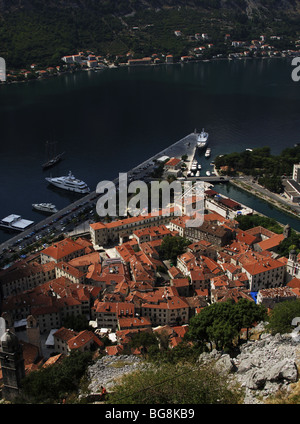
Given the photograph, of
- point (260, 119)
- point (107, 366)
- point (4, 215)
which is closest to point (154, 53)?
point (260, 119)

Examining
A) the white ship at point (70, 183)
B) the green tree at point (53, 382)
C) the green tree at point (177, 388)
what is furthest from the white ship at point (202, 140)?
the green tree at point (177, 388)

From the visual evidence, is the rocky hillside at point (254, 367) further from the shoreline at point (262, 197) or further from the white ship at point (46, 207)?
the white ship at point (46, 207)

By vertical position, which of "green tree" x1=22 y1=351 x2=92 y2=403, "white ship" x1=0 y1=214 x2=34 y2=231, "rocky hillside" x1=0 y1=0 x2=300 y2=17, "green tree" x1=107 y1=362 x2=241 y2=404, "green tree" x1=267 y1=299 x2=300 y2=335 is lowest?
"white ship" x1=0 y1=214 x2=34 y2=231

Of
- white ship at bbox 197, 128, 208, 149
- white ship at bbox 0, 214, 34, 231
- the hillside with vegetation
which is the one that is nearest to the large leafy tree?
white ship at bbox 0, 214, 34, 231

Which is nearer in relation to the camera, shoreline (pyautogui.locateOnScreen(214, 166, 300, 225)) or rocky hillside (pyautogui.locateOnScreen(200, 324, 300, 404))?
rocky hillside (pyautogui.locateOnScreen(200, 324, 300, 404))

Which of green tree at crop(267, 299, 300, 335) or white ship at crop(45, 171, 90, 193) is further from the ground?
green tree at crop(267, 299, 300, 335)

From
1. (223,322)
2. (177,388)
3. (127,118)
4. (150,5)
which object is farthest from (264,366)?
(150,5)

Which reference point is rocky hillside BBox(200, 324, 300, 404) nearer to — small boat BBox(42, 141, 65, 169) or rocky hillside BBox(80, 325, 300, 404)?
rocky hillside BBox(80, 325, 300, 404)
